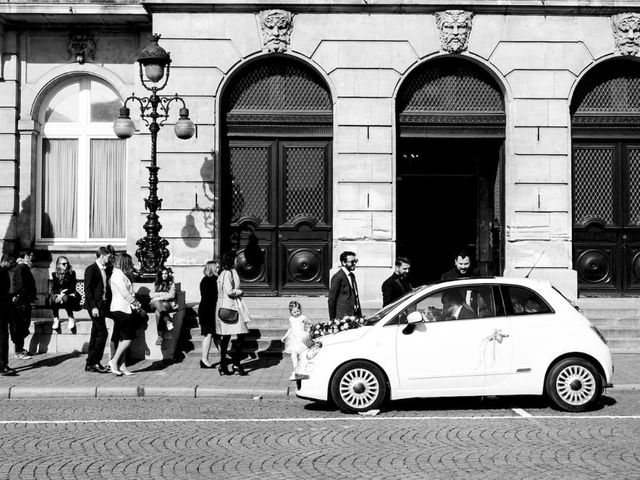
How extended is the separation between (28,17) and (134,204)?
4649 millimetres

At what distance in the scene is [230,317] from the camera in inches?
551

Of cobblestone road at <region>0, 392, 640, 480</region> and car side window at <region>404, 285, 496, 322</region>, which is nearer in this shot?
cobblestone road at <region>0, 392, 640, 480</region>

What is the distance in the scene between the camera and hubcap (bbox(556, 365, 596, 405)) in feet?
35.6

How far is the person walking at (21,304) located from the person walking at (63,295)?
0.48 meters

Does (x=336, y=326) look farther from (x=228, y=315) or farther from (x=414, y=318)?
(x=228, y=315)

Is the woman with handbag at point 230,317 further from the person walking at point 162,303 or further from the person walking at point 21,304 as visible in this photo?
the person walking at point 21,304

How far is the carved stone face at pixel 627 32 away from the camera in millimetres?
18969

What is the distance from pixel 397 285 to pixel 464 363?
3262 mm

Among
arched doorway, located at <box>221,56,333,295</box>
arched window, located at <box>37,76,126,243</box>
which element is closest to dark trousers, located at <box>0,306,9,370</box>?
arched doorway, located at <box>221,56,333,295</box>

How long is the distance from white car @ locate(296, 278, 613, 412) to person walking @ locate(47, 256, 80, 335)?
6.68m

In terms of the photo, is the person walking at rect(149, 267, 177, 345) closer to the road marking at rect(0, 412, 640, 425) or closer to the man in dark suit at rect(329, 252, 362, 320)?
the man in dark suit at rect(329, 252, 362, 320)

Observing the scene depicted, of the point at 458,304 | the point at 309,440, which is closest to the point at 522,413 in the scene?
the point at 458,304

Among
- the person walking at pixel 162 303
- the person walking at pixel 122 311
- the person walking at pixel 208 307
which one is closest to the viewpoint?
the person walking at pixel 122 311

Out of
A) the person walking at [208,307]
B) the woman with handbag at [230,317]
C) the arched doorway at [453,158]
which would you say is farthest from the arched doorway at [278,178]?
Result: the woman with handbag at [230,317]
